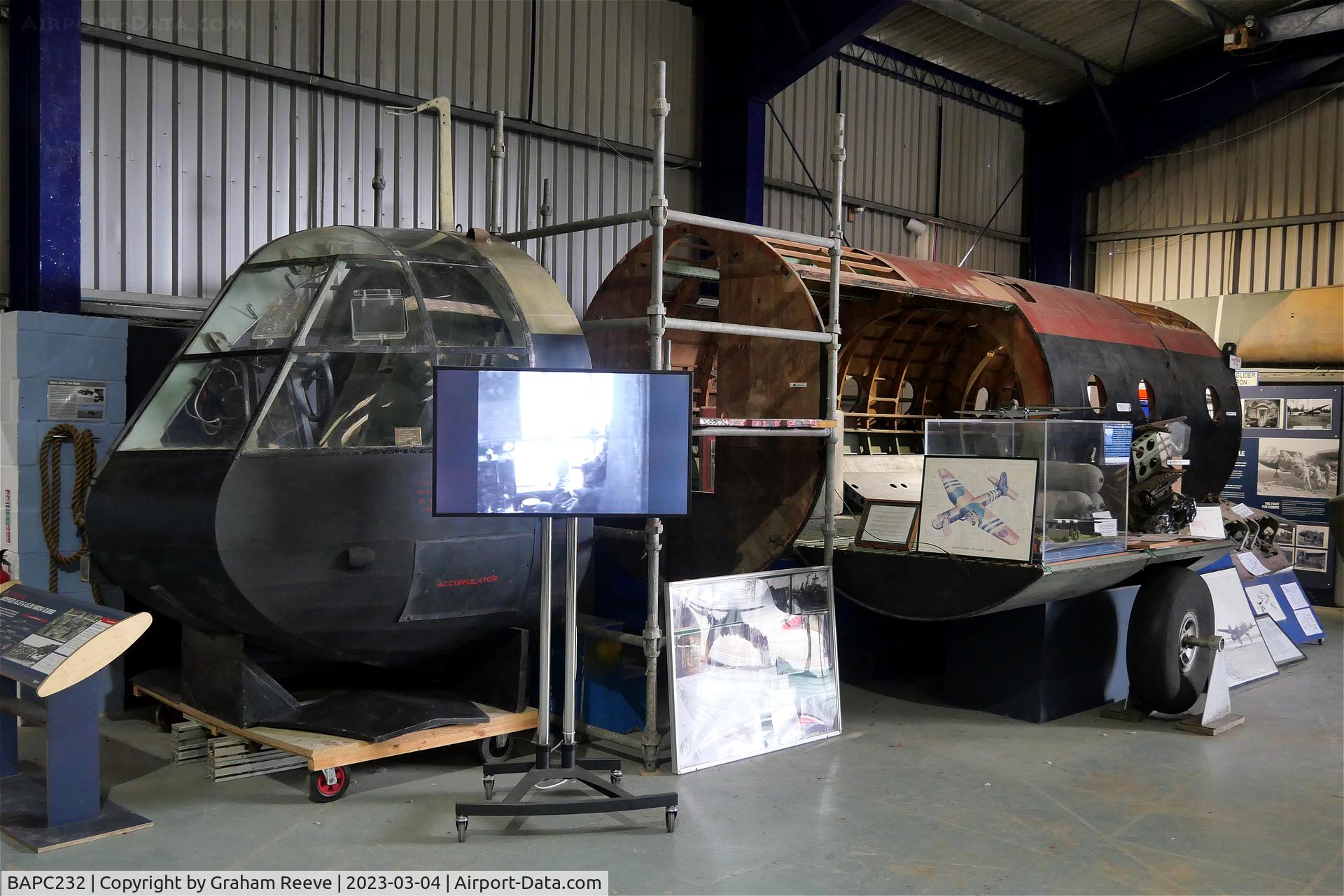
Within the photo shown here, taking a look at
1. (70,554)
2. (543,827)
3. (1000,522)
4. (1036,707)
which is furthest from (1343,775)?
(70,554)

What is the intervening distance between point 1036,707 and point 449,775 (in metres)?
3.48

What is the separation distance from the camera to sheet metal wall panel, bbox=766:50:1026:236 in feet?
42.4

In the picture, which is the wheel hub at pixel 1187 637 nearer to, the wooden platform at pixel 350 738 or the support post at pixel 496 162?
the wooden platform at pixel 350 738

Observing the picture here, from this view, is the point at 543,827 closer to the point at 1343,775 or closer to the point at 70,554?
the point at 70,554

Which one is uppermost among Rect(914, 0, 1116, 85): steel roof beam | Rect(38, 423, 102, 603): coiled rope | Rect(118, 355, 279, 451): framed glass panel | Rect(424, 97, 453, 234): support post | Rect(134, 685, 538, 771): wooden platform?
Rect(914, 0, 1116, 85): steel roof beam

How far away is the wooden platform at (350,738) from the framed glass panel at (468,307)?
179cm

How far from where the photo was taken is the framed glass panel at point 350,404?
5.09 metres

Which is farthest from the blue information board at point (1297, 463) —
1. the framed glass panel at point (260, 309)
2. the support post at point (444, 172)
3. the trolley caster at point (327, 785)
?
the trolley caster at point (327, 785)

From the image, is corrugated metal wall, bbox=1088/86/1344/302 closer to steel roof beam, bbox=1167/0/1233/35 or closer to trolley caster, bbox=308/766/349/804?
steel roof beam, bbox=1167/0/1233/35

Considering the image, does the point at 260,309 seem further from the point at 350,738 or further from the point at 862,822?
the point at 862,822

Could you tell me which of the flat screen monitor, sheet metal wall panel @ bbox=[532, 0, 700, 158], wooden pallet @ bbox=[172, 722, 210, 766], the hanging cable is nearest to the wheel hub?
the flat screen monitor

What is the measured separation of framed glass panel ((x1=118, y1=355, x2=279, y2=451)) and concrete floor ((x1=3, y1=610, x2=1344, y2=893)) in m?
1.56

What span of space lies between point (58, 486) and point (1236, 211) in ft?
48.9

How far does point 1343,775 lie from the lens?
5879 mm
